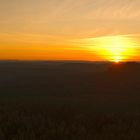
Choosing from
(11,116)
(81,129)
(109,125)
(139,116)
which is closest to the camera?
(81,129)

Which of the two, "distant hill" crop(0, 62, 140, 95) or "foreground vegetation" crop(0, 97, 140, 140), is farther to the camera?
"distant hill" crop(0, 62, 140, 95)

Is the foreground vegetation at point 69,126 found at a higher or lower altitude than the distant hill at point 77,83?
higher

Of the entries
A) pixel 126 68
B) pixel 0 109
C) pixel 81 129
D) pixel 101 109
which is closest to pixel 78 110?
pixel 101 109

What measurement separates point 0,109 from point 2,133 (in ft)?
21.1

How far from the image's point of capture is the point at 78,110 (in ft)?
73.7

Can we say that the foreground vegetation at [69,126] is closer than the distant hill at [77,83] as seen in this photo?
Yes

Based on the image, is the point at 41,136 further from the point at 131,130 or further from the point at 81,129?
the point at 131,130

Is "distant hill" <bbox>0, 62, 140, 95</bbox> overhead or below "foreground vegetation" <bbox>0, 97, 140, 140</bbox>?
below

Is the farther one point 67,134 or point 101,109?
point 101,109

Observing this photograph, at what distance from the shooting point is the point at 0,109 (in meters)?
21.4

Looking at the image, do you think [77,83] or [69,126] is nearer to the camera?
[69,126]

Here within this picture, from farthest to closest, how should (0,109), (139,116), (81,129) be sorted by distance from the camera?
(0,109) → (139,116) → (81,129)

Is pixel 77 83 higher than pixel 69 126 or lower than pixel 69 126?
lower

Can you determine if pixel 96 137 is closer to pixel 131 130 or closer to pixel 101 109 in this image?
pixel 131 130
